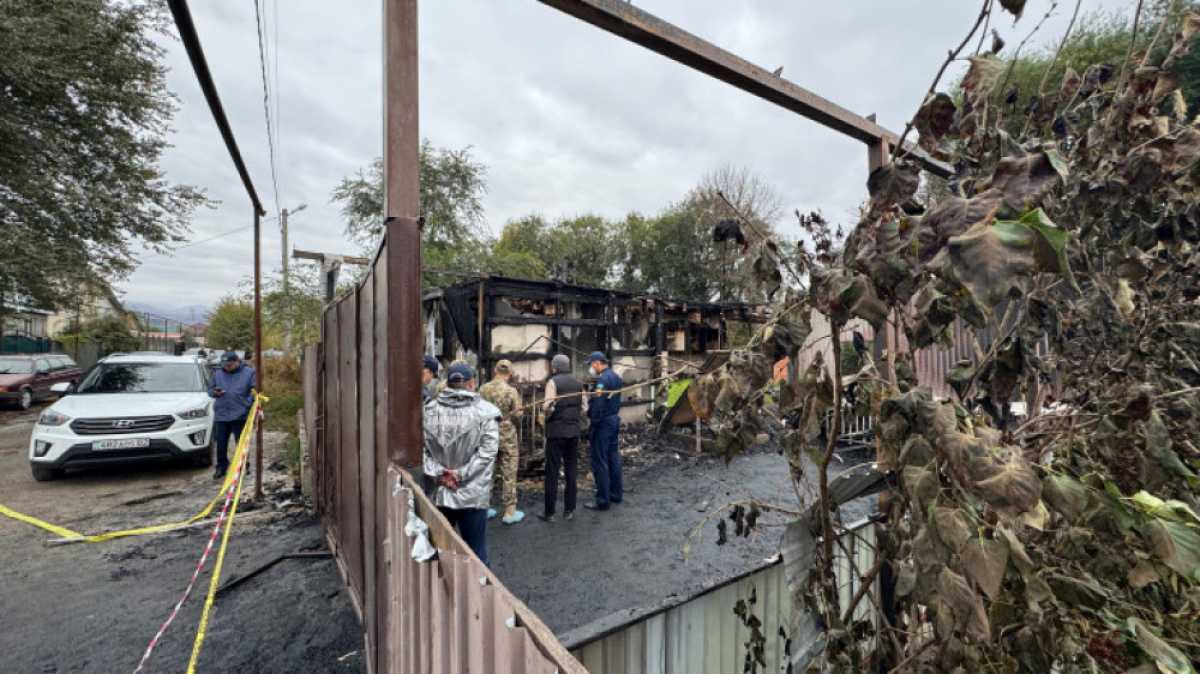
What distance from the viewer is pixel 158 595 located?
3883 mm

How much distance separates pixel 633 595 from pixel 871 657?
2.65m

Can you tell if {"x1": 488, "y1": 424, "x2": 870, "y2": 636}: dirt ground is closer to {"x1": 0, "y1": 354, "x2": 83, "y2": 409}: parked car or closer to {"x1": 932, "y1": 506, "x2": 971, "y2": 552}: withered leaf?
{"x1": 932, "y1": 506, "x2": 971, "y2": 552}: withered leaf

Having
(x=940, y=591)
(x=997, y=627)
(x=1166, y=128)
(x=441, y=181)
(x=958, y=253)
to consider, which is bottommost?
(x=997, y=627)

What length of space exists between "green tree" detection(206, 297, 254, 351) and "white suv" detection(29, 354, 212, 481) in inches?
997

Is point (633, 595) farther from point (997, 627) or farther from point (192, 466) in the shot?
point (192, 466)

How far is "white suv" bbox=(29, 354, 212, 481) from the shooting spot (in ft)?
20.7

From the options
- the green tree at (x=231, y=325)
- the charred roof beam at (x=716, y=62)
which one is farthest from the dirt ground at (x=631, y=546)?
the green tree at (x=231, y=325)

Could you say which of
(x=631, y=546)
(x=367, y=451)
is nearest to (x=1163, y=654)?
(x=367, y=451)

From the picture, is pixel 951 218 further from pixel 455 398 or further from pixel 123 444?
pixel 123 444

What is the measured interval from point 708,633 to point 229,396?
7.68 metres

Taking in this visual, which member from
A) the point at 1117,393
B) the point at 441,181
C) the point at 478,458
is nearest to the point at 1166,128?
the point at 1117,393

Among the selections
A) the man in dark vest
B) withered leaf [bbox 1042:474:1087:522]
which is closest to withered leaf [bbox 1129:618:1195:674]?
withered leaf [bbox 1042:474:1087:522]

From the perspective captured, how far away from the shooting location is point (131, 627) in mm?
3441

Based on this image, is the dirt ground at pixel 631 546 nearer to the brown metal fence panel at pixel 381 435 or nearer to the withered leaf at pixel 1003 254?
the brown metal fence panel at pixel 381 435
